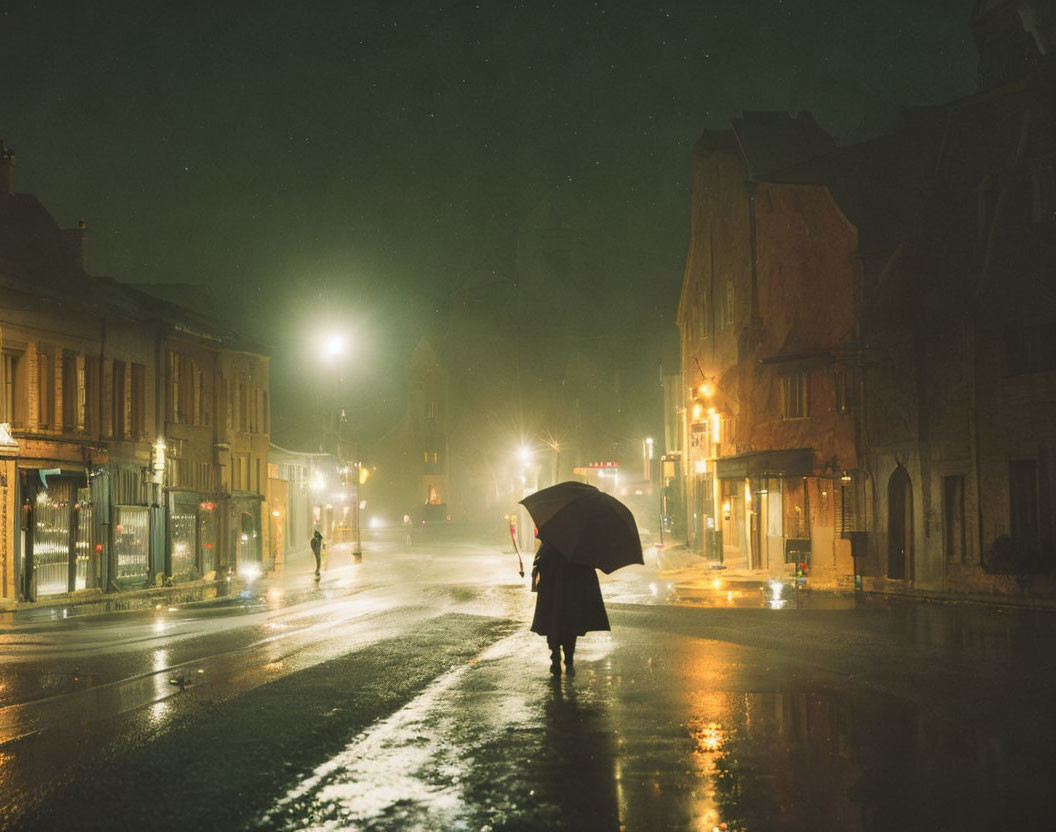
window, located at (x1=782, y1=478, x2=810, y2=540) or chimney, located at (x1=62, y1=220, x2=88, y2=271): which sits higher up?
chimney, located at (x1=62, y1=220, x2=88, y2=271)

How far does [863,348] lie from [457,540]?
44.1 m

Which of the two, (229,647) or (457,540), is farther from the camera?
(457,540)

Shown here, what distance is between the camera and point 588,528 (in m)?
13.1

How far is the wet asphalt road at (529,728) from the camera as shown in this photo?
7355 millimetres

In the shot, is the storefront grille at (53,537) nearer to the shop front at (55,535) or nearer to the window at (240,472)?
the shop front at (55,535)

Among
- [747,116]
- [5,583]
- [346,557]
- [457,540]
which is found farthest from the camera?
[457,540]

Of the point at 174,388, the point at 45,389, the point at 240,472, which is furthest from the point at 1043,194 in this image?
the point at 240,472

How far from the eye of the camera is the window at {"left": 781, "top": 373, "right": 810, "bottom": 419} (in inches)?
1447

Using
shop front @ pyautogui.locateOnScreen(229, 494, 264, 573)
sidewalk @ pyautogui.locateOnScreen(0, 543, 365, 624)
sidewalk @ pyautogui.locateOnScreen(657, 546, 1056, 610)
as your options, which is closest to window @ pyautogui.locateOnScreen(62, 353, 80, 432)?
sidewalk @ pyautogui.locateOnScreen(0, 543, 365, 624)

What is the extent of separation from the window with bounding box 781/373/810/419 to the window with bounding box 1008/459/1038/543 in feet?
31.8

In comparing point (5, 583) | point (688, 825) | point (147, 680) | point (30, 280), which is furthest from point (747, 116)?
point (688, 825)

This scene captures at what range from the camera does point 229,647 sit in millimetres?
17094

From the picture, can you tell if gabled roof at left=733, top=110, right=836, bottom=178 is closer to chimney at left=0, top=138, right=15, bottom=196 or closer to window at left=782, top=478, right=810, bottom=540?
window at left=782, top=478, right=810, bottom=540

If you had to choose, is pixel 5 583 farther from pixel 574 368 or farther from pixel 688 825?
pixel 574 368
